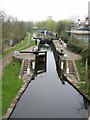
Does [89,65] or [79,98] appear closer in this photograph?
[79,98]

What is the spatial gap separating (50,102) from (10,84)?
2.79 metres

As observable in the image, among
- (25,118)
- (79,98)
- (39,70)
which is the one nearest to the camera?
(25,118)

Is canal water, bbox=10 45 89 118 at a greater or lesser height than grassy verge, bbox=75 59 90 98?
lesser

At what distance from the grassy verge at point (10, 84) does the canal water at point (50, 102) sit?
58 cm

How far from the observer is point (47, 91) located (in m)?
16.2

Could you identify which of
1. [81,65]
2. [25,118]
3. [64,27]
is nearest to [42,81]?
[81,65]

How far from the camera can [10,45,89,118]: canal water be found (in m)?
12.0

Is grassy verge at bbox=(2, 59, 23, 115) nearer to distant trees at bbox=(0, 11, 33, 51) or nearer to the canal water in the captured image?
the canal water

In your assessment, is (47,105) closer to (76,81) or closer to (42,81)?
(76,81)

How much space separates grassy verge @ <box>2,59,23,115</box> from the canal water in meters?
0.58

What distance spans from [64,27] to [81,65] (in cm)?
4109

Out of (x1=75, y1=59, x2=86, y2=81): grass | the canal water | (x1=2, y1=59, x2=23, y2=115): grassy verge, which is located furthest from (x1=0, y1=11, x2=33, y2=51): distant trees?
the canal water

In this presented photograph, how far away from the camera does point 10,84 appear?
1479 cm

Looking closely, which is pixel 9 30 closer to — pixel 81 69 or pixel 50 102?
pixel 81 69
